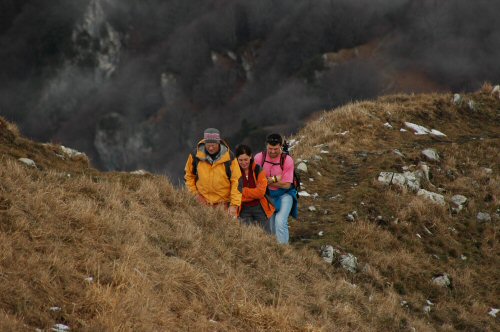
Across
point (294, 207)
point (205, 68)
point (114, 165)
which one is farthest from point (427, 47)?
point (294, 207)

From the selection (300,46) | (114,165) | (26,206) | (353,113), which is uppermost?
(300,46)

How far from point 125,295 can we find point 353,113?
15.2 m

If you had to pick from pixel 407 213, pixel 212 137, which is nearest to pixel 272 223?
pixel 212 137

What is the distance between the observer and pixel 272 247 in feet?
31.5

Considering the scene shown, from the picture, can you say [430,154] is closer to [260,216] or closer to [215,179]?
[260,216]

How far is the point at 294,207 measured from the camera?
456 inches

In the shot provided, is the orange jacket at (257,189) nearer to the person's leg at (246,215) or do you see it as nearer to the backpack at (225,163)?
the person's leg at (246,215)

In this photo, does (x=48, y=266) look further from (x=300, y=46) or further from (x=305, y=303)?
(x=300, y=46)

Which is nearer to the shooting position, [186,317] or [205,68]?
[186,317]

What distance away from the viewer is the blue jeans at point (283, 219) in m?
11.2

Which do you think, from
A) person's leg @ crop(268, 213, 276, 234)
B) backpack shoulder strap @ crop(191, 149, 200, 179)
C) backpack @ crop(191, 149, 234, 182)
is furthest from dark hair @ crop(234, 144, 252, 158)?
person's leg @ crop(268, 213, 276, 234)

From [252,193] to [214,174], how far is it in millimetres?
859

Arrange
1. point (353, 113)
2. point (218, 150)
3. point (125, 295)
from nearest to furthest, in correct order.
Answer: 1. point (125, 295)
2. point (218, 150)
3. point (353, 113)

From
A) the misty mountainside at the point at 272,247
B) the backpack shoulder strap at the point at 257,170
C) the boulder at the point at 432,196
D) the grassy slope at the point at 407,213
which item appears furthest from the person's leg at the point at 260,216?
the boulder at the point at 432,196
